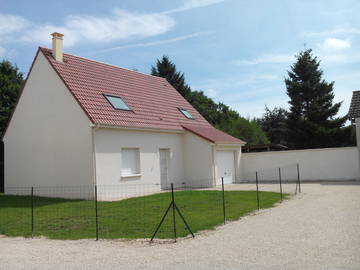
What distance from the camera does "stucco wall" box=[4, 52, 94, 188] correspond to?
1758 cm

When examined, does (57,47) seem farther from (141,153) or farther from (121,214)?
(121,214)

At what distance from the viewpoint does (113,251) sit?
→ 7969 mm

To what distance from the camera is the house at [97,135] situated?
695 inches

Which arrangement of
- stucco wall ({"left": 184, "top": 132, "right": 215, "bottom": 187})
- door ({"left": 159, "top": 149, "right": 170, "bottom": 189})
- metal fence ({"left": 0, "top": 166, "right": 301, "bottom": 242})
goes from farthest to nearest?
stucco wall ({"left": 184, "top": 132, "right": 215, "bottom": 187})
door ({"left": 159, "top": 149, "right": 170, "bottom": 189})
metal fence ({"left": 0, "top": 166, "right": 301, "bottom": 242})

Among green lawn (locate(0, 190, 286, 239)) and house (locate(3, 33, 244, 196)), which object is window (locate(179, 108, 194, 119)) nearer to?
house (locate(3, 33, 244, 196))

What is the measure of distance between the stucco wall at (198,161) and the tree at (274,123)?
38.9 meters

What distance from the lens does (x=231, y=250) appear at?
7.52 metres

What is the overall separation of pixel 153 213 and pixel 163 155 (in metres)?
9.15

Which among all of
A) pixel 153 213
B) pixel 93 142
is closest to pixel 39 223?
pixel 153 213

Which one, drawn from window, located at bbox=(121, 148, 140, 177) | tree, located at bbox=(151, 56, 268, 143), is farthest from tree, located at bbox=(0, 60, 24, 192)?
tree, located at bbox=(151, 56, 268, 143)

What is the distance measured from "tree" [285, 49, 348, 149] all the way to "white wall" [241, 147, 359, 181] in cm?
1266

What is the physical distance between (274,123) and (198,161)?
141 feet

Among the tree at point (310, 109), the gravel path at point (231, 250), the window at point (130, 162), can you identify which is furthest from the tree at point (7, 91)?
the tree at point (310, 109)

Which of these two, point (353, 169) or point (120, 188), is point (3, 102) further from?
point (353, 169)
